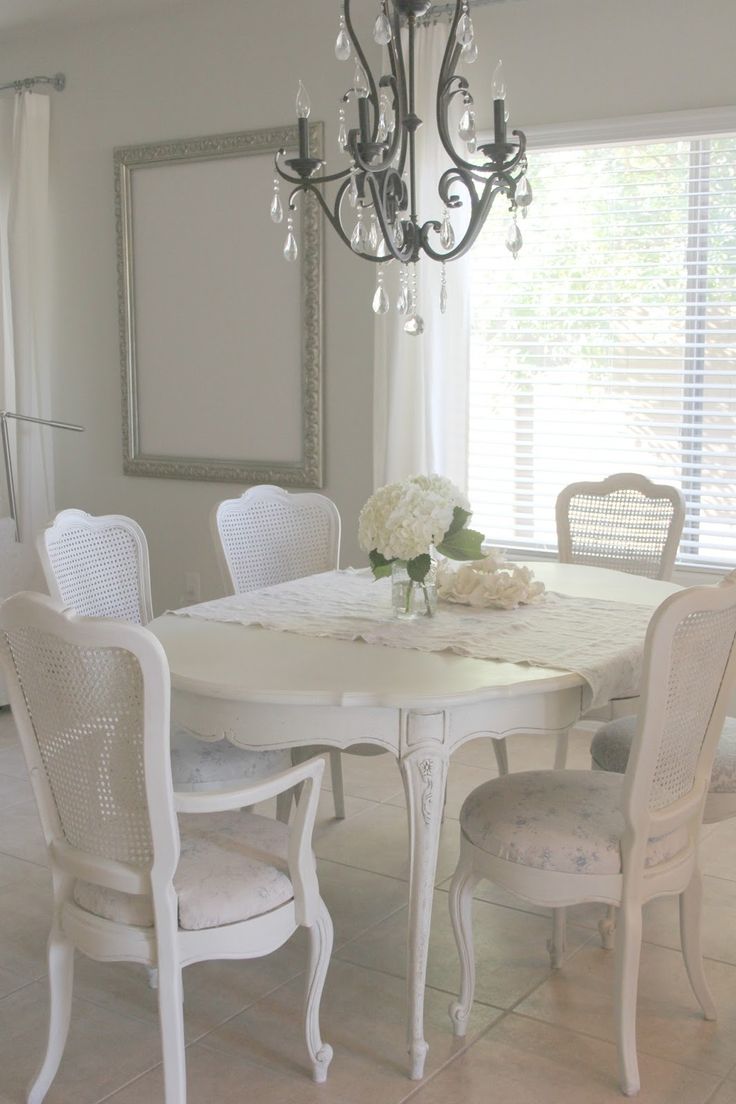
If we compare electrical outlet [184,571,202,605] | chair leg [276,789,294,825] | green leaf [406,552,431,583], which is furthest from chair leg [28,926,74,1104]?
electrical outlet [184,571,202,605]

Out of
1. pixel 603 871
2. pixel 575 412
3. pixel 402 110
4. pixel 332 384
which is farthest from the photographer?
pixel 332 384

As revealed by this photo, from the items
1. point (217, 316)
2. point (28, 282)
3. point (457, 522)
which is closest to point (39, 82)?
point (28, 282)

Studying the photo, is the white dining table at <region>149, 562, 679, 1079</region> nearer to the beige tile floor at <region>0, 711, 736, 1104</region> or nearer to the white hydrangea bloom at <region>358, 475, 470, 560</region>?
the beige tile floor at <region>0, 711, 736, 1104</region>

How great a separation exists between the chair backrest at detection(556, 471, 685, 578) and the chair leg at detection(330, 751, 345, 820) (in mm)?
946

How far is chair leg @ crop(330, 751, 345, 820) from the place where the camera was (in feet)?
11.4

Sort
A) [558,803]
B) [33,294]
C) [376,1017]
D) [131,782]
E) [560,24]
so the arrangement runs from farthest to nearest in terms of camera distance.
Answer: [33,294] < [560,24] < [376,1017] < [558,803] < [131,782]

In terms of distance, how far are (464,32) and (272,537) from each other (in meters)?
1.60

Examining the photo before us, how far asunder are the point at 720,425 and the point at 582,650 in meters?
1.89

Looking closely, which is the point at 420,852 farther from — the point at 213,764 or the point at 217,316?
the point at 217,316

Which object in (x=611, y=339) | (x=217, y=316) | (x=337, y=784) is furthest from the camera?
(x=217, y=316)

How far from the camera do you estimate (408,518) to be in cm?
259

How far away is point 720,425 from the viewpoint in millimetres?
4035

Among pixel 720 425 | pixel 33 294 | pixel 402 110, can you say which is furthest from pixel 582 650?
pixel 33 294

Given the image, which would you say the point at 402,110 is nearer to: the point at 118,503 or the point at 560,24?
the point at 560,24
